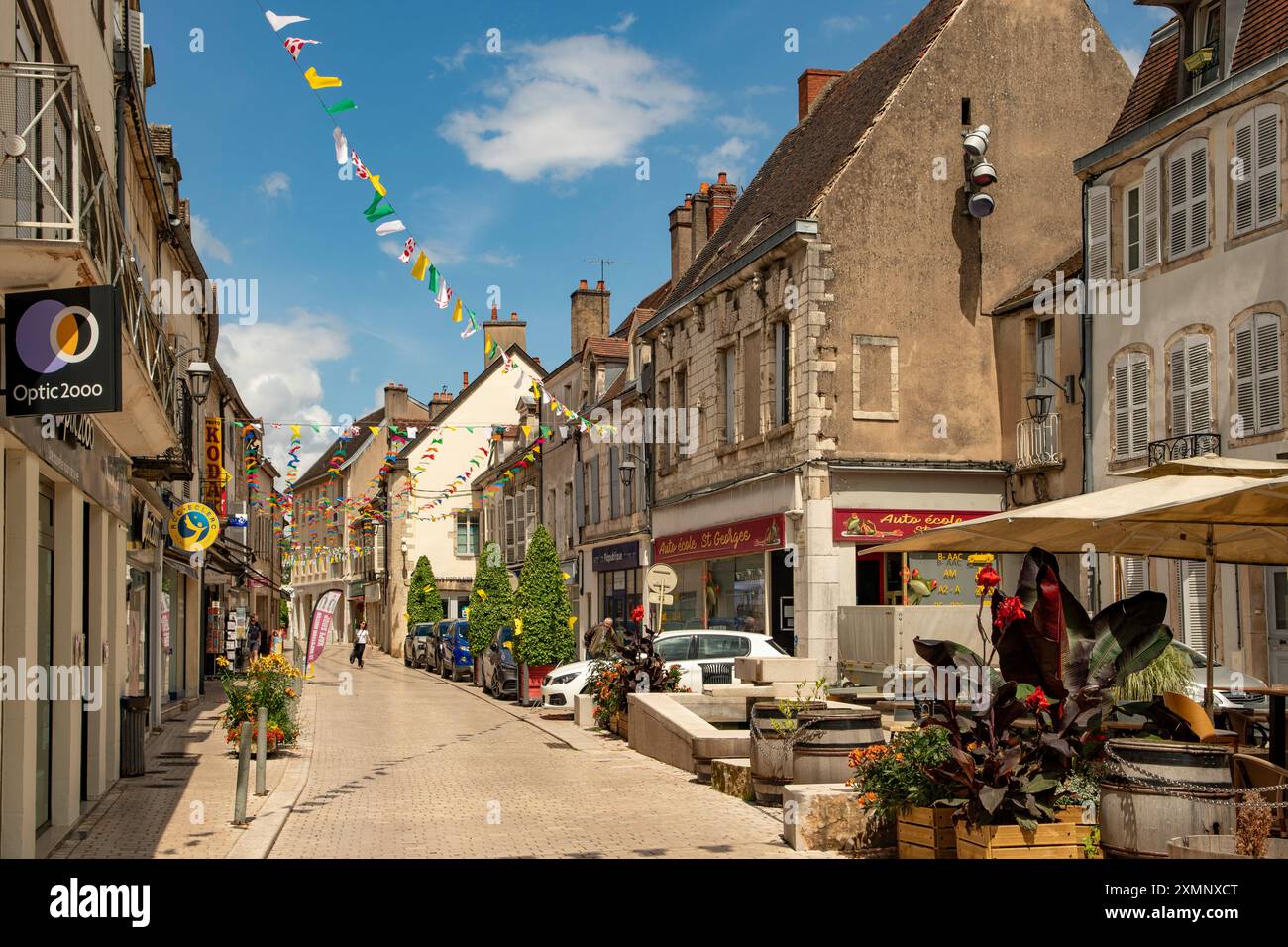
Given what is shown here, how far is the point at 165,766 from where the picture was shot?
594 inches

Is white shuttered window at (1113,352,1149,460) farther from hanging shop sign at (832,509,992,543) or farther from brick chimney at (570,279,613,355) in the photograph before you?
brick chimney at (570,279,613,355)

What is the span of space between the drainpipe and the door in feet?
11.1

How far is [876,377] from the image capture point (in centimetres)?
2283

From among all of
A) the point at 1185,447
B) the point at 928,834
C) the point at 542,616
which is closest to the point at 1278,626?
the point at 1185,447

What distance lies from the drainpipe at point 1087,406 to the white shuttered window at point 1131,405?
1.97ft

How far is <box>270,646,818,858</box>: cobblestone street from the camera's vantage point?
9.73 meters

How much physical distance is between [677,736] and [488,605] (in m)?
14.9

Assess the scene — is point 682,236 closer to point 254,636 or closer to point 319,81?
point 254,636

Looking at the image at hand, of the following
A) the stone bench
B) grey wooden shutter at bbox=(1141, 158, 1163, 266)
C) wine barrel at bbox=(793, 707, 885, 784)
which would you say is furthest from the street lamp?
grey wooden shutter at bbox=(1141, 158, 1163, 266)

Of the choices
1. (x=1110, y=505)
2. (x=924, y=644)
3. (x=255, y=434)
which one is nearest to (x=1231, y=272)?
(x=1110, y=505)

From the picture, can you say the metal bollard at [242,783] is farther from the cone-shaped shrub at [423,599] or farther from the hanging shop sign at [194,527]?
the cone-shaped shrub at [423,599]

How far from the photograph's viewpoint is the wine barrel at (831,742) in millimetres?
10617
